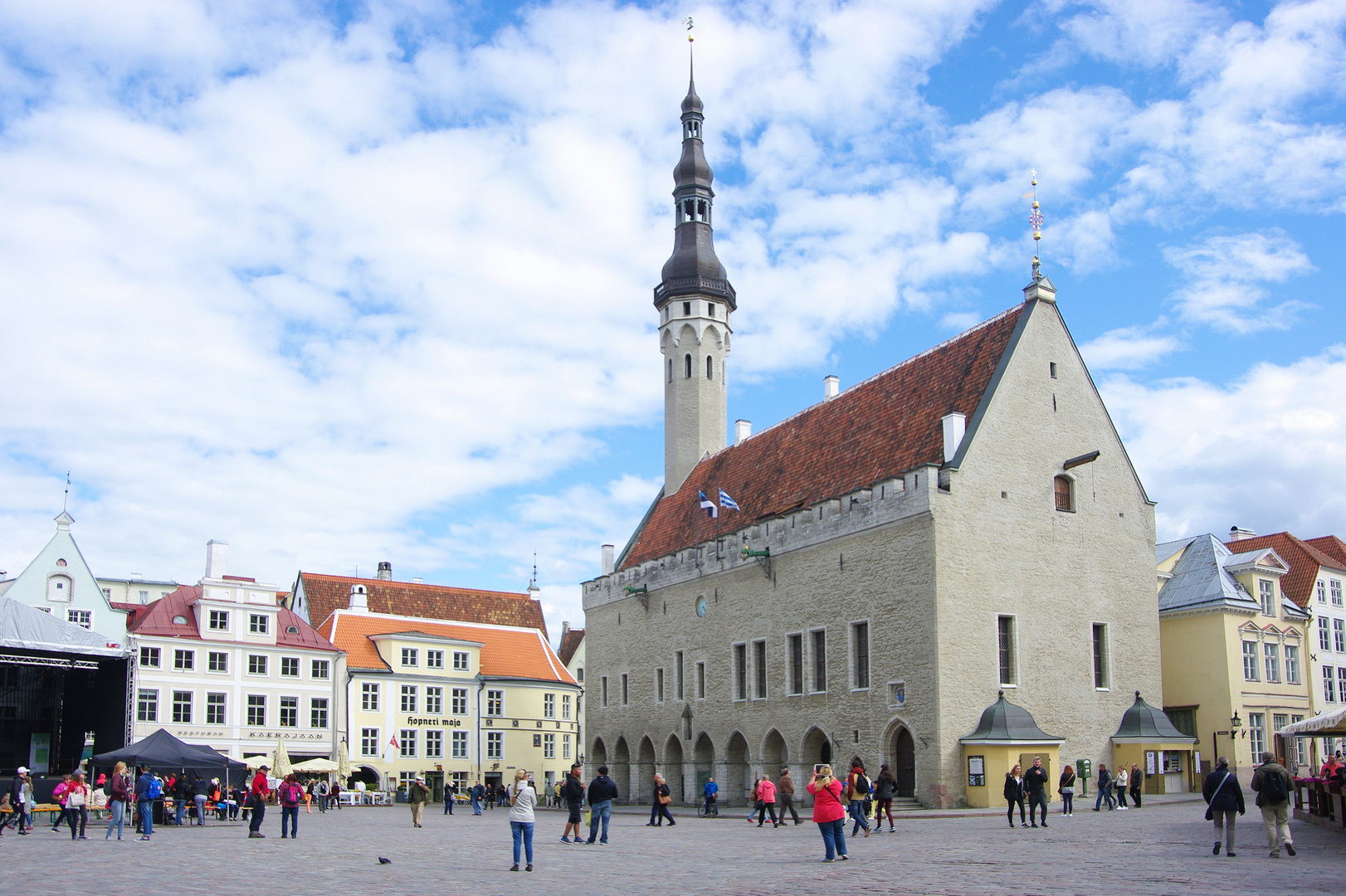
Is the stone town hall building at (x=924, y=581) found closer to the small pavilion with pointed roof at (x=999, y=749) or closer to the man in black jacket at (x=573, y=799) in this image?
the small pavilion with pointed roof at (x=999, y=749)

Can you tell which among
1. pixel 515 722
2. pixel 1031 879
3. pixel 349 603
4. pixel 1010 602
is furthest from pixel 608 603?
pixel 1031 879

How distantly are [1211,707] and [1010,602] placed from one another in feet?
30.1

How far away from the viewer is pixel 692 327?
164 ft

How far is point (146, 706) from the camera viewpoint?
44.1 meters

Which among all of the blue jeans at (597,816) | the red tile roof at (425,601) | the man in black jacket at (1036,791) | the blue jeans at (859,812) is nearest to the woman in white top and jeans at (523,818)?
the blue jeans at (597,816)

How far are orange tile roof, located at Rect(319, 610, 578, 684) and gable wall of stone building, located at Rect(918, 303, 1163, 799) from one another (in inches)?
1096

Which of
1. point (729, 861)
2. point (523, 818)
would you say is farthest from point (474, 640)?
point (523, 818)

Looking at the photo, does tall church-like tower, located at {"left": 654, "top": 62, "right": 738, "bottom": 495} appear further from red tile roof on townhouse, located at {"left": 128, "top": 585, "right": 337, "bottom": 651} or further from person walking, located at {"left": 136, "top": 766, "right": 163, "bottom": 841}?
person walking, located at {"left": 136, "top": 766, "right": 163, "bottom": 841}

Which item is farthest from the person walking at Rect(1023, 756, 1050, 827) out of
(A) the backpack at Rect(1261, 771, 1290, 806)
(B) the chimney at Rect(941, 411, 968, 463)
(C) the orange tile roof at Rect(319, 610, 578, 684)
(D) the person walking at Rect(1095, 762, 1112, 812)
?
(C) the orange tile roof at Rect(319, 610, 578, 684)

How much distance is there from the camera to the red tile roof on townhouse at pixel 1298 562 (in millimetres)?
40406

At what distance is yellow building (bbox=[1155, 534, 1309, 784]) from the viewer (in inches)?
1422

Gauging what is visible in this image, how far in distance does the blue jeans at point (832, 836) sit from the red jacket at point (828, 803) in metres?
0.09

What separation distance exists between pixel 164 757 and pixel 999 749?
780 inches

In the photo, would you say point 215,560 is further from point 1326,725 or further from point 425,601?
point 1326,725
